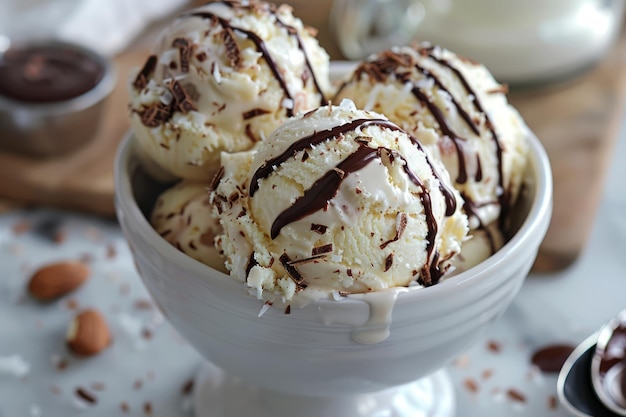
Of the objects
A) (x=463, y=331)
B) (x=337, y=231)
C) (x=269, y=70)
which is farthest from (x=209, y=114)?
(x=463, y=331)

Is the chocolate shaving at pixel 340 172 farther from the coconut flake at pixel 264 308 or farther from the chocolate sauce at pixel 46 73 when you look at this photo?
the chocolate sauce at pixel 46 73

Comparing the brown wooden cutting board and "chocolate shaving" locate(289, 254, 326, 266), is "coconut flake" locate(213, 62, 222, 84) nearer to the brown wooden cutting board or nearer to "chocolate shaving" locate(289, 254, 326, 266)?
"chocolate shaving" locate(289, 254, 326, 266)

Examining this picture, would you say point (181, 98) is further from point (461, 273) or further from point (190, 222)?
point (461, 273)

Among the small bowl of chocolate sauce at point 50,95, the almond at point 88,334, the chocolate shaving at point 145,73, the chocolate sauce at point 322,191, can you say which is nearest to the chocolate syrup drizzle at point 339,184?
the chocolate sauce at point 322,191

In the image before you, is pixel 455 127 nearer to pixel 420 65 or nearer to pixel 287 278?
pixel 420 65

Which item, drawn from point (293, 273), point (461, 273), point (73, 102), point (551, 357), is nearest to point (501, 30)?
point (551, 357)
